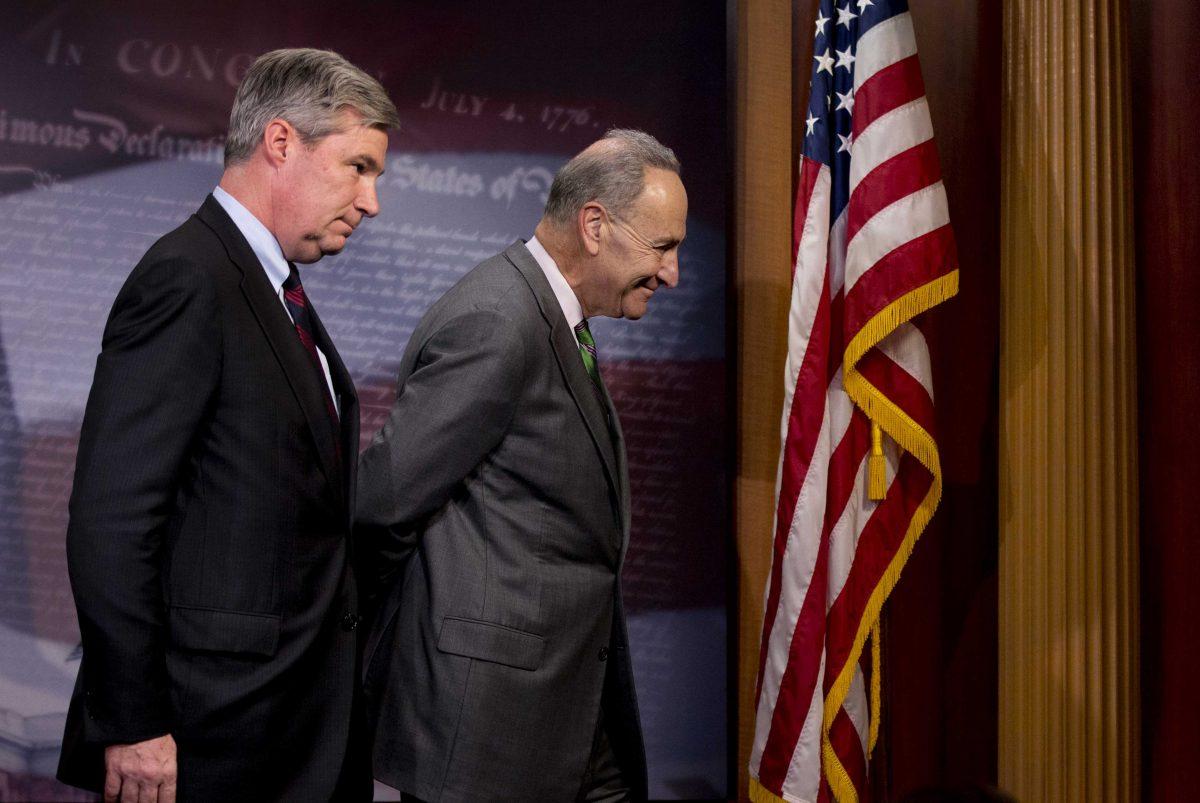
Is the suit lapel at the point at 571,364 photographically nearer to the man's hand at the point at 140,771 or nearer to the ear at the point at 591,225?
the ear at the point at 591,225

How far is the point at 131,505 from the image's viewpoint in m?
1.45

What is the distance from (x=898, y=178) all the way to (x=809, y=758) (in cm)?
137

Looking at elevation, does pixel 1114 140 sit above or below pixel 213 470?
above

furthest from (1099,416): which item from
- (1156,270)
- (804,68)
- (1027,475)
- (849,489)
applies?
(804,68)

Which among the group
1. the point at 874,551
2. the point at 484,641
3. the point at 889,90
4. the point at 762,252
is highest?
the point at 889,90

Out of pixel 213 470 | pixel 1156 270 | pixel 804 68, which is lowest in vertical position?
pixel 213 470

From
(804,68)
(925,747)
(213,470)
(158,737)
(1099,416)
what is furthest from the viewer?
(804,68)

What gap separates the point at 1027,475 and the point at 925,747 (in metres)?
0.95

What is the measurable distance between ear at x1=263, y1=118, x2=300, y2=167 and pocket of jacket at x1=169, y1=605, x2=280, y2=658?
0.68m

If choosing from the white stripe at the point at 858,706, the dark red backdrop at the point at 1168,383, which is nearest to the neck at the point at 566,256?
the white stripe at the point at 858,706

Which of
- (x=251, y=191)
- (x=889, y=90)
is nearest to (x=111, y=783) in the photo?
(x=251, y=191)

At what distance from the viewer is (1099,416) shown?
7.96 ft

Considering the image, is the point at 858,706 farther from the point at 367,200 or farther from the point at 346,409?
the point at 367,200

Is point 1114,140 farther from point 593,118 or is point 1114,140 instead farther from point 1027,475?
point 593,118
